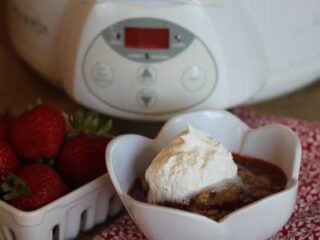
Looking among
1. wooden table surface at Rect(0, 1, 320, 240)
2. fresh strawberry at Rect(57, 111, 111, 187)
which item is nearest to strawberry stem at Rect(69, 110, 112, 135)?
fresh strawberry at Rect(57, 111, 111, 187)

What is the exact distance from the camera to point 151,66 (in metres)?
0.72

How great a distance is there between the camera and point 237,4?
72 centimetres

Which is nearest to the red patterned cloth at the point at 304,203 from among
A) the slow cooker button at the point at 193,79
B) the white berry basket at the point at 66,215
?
the white berry basket at the point at 66,215

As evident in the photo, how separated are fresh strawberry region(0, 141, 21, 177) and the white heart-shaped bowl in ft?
0.29

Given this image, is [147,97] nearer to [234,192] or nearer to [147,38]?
[147,38]

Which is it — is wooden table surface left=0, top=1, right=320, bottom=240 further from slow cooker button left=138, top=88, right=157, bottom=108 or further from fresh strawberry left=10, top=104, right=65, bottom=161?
fresh strawberry left=10, top=104, right=65, bottom=161

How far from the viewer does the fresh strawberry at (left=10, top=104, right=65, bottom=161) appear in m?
0.64

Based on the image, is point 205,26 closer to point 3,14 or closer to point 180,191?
point 180,191

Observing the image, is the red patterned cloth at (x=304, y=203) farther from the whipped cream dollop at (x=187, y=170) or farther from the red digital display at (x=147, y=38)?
the red digital display at (x=147, y=38)

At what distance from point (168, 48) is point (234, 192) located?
0.19 metres

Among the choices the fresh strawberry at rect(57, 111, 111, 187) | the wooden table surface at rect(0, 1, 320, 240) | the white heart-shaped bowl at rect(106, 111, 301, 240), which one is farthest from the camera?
the wooden table surface at rect(0, 1, 320, 240)

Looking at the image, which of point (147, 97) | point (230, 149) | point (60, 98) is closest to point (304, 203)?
point (230, 149)

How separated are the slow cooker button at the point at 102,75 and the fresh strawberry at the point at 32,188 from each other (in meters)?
0.14

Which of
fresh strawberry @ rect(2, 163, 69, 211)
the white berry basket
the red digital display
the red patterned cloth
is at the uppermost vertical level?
the red digital display
